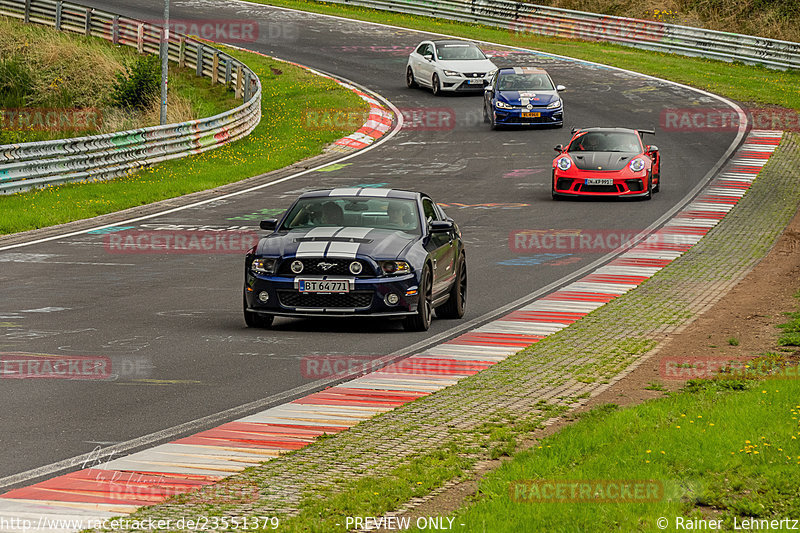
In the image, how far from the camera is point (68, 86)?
149 feet

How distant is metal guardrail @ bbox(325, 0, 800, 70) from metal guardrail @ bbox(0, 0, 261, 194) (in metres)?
14.3

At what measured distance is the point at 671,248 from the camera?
20000 millimetres

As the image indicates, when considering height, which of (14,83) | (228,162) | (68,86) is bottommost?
(228,162)

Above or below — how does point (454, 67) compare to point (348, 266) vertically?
above

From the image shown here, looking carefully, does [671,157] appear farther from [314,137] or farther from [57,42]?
[57,42]

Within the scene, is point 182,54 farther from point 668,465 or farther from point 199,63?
point 668,465

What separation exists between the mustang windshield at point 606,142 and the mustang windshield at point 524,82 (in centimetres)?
869

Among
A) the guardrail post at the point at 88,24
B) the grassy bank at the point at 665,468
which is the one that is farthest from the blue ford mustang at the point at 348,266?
the guardrail post at the point at 88,24

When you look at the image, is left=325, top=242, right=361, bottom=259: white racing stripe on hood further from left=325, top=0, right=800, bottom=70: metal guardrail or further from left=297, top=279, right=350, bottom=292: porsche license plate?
left=325, top=0, right=800, bottom=70: metal guardrail

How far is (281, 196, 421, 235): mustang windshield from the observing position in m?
13.4

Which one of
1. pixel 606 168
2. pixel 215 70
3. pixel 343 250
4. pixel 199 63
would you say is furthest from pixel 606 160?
pixel 199 63

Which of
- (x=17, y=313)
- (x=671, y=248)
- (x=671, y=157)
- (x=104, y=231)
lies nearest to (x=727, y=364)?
(x=17, y=313)

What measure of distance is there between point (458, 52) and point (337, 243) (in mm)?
29010

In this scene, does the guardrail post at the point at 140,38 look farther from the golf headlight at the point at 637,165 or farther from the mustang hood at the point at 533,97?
the golf headlight at the point at 637,165
